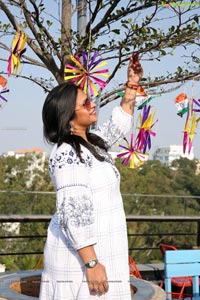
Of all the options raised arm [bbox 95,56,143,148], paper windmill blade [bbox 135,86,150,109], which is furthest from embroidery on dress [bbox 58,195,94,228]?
paper windmill blade [bbox 135,86,150,109]

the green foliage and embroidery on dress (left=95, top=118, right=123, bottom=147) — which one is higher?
embroidery on dress (left=95, top=118, right=123, bottom=147)

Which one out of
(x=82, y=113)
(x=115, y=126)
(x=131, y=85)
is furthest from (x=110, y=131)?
(x=82, y=113)

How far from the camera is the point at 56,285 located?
1.67 m

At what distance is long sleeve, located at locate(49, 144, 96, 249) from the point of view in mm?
1567

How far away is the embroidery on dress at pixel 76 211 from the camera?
156cm

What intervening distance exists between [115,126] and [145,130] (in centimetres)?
56

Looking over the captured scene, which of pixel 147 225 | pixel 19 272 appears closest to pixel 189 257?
pixel 19 272

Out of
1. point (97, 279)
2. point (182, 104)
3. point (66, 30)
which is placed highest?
point (66, 30)

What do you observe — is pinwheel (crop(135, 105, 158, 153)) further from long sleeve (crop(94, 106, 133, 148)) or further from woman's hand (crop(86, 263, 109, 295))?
woman's hand (crop(86, 263, 109, 295))

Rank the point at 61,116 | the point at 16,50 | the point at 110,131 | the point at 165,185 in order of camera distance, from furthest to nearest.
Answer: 1. the point at 165,185
2. the point at 16,50
3. the point at 110,131
4. the point at 61,116

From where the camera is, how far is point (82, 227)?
1573 mm

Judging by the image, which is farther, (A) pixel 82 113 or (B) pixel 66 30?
(B) pixel 66 30

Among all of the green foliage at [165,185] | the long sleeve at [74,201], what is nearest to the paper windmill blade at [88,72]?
the long sleeve at [74,201]

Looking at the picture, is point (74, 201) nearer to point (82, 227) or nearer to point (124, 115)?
point (82, 227)
